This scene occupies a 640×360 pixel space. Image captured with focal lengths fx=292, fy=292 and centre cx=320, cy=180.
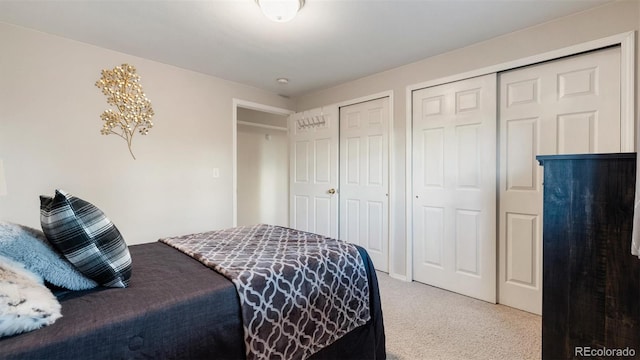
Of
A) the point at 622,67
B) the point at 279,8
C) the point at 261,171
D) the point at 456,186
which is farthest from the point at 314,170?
the point at 622,67

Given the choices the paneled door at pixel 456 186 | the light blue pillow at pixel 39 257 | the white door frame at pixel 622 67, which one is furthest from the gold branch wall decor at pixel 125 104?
the white door frame at pixel 622 67

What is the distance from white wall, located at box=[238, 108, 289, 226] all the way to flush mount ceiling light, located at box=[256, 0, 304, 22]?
3.02 metres

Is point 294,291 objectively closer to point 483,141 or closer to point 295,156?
point 483,141

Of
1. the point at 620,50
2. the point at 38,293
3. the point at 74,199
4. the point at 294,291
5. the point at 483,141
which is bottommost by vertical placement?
the point at 294,291

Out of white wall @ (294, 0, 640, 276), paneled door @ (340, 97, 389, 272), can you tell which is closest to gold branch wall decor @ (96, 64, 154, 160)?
white wall @ (294, 0, 640, 276)

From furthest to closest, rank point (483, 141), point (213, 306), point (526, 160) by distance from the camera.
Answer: point (483, 141) → point (526, 160) → point (213, 306)

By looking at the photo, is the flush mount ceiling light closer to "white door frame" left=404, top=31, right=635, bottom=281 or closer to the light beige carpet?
"white door frame" left=404, top=31, right=635, bottom=281

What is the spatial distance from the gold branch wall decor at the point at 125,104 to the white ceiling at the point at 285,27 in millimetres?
229

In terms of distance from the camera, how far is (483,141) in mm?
2523

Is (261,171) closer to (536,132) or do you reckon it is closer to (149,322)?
(536,132)

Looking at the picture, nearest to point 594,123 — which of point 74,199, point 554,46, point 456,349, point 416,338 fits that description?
point 554,46

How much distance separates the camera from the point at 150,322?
1.01 meters

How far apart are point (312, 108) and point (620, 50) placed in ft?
9.67

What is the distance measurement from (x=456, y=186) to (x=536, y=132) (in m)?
0.74
